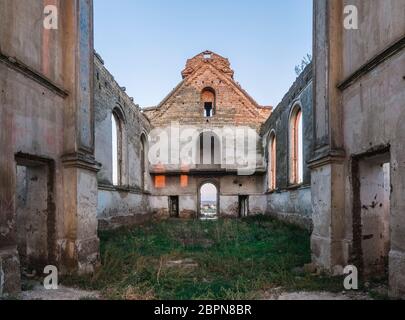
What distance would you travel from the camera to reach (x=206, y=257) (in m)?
8.52

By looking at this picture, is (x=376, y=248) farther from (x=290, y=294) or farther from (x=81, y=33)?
(x=81, y=33)

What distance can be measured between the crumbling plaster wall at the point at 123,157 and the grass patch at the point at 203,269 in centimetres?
158

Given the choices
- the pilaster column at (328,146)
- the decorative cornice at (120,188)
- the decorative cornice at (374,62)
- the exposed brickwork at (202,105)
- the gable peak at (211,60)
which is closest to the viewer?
the decorative cornice at (374,62)

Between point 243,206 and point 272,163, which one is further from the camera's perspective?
point 243,206

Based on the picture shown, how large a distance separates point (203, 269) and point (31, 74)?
513 cm

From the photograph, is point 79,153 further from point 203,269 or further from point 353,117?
point 353,117

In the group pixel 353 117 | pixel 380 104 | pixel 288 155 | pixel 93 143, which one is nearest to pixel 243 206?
pixel 288 155

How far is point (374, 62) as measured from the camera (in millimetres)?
5445

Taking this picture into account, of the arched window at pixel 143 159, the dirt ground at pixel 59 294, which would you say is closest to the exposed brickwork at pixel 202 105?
the arched window at pixel 143 159

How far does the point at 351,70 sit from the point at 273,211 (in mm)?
12603

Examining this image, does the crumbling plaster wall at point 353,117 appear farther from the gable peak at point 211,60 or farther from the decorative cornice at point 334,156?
the gable peak at point 211,60

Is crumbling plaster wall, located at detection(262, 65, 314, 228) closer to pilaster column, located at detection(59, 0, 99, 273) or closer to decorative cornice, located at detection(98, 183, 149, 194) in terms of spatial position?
pilaster column, located at detection(59, 0, 99, 273)

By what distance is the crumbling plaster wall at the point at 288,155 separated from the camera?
12031mm

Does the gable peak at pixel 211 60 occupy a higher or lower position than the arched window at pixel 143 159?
higher
